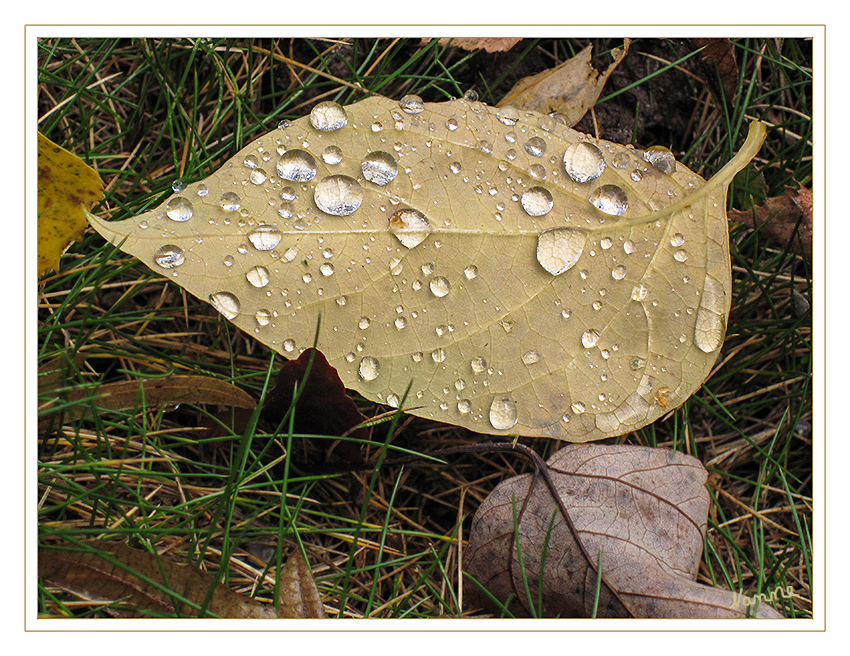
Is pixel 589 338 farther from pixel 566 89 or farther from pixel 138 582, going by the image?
pixel 138 582

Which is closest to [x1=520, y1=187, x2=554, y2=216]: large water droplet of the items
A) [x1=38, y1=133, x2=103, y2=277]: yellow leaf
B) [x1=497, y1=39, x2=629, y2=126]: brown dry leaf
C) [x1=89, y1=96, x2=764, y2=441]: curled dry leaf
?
[x1=89, y1=96, x2=764, y2=441]: curled dry leaf

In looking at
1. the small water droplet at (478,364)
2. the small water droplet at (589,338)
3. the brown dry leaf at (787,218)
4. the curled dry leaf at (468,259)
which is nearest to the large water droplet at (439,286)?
the curled dry leaf at (468,259)

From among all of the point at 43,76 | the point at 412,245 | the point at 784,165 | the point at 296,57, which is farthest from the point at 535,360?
the point at 43,76

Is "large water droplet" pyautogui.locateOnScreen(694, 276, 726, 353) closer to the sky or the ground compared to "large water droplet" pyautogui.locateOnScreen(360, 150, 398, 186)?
closer to the ground

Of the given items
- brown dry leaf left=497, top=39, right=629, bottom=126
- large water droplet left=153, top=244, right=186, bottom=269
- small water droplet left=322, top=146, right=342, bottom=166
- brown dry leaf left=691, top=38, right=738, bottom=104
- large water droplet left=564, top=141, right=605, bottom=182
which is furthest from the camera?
brown dry leaf left=691, top=38, right=738, bottom=104

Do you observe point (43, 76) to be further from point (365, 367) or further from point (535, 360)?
point (535, 360)

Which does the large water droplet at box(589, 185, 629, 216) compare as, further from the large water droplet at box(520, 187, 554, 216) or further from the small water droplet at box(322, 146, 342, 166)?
the small water droplet at box(322, 146, 342, 166)

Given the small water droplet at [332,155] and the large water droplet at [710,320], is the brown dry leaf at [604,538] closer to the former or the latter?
the large water droplet at [710,320]
